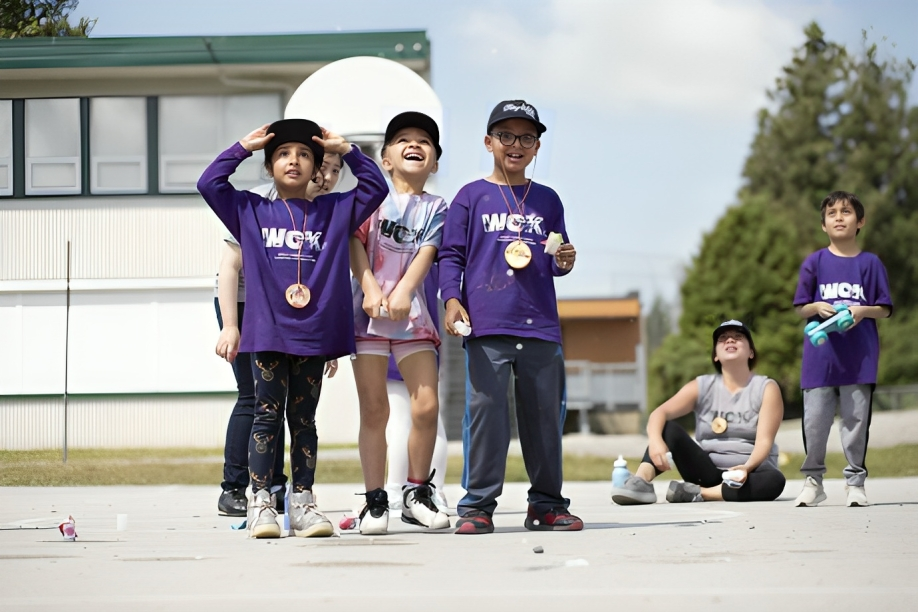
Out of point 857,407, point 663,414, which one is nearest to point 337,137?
point 663,414

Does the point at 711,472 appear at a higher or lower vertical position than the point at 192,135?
lower

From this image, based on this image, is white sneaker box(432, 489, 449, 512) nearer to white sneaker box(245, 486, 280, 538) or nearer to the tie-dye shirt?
the tie-dye shirt

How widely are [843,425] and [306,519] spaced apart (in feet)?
9.82

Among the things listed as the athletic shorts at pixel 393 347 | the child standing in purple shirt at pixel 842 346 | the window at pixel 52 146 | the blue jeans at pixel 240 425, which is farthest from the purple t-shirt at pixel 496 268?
the window at pixel 52 146

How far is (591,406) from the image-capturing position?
30125 mm

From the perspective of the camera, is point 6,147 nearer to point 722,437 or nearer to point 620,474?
point 620,474

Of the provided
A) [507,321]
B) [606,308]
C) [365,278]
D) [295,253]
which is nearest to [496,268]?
[507,321]

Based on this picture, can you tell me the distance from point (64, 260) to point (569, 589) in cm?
355

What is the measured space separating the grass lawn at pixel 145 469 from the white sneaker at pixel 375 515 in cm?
168

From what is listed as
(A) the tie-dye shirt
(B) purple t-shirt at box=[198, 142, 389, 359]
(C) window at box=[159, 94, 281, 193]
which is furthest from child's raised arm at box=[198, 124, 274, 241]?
(C) window at box=[159, 94, 281, 193]

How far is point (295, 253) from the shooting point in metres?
4.66

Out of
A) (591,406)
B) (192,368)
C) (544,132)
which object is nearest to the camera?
(544,132)

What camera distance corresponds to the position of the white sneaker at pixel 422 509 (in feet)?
16.3

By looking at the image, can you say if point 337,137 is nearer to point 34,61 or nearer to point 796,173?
point 34,61
